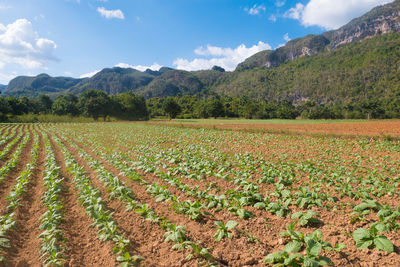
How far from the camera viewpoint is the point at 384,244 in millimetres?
3291

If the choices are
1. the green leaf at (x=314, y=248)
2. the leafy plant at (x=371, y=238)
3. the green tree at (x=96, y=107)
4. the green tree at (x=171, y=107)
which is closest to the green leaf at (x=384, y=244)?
the leafy plant at (x=371, y=238)

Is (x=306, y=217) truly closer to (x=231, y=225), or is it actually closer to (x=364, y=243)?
(x=364, y=243)

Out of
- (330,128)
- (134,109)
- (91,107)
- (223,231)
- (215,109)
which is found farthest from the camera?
(215,109)

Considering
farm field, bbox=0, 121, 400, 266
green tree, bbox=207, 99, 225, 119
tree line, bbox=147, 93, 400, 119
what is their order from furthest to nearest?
1. green tree, bbox=207, 99, 225, 119
2. tree line, bbox=147, 93, 400, 119
3. farm field, bbox=0, 121, 400, 266

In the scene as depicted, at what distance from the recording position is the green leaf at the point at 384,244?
320 cm

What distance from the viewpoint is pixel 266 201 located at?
562 cm

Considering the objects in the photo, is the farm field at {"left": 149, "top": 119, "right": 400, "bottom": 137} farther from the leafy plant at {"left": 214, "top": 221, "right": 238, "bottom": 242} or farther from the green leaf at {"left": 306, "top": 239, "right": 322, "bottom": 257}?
the leafy plant at {"left": 214, "top": 221, "right": 238, "bottom": 242}

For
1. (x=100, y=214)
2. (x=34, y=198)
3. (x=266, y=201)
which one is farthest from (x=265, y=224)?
(x=34, y=198)

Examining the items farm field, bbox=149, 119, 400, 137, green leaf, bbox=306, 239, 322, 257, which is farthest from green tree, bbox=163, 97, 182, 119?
green leaf, bbox=306, 239, 322, 257

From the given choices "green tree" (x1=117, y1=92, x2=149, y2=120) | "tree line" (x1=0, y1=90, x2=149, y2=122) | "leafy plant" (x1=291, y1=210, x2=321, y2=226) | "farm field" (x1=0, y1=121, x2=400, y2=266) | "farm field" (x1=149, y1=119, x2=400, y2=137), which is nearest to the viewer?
"farm field" (x1=0, y1=121, x2=400, y2=266)

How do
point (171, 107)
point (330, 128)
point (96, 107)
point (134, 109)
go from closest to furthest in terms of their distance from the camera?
point (330, 128) < point (96, 107) < point (171, 107) < point (134, 109)

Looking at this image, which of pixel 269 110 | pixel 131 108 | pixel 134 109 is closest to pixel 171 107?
pixel 134 109

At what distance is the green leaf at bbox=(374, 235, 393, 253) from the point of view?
10.5 feet

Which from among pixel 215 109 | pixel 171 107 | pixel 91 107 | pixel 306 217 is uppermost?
pixel 171 107
